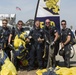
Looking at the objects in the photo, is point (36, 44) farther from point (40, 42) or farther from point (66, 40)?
point (66, 40)

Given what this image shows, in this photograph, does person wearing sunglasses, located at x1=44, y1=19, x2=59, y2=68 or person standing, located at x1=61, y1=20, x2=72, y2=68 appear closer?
person wearing sunglasses, located at x1=44, y1=19, x2=59, y2=68

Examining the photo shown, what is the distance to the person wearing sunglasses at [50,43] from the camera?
28.9 ft

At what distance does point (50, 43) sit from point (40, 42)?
0.36 m

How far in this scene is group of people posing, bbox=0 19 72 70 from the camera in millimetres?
8766

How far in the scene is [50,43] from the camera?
29.2 feet

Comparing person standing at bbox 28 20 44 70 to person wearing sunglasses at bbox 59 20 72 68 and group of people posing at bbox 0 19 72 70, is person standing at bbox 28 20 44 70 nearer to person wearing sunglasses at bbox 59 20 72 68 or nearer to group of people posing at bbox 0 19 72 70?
group of people posing at bbox 0 19 72 70

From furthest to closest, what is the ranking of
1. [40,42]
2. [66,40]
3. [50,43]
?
[66,40] → [50,43] → [40,42]

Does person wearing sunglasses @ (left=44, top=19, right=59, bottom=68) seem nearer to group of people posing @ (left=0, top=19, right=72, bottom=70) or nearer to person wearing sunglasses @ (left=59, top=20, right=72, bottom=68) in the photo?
group of people posing @ (left=0, top=19, right=72, bottom=70)

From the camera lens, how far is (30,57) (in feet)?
29.5

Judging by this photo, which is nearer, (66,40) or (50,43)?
(50,43)

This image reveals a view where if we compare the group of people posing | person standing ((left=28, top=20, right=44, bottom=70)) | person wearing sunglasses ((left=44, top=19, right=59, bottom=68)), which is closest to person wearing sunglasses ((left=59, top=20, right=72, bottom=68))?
the group of people posing

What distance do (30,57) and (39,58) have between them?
12.5 inches

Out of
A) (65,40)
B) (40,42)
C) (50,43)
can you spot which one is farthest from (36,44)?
(65,40)

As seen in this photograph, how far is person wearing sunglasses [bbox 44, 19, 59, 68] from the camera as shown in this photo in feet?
28.9
